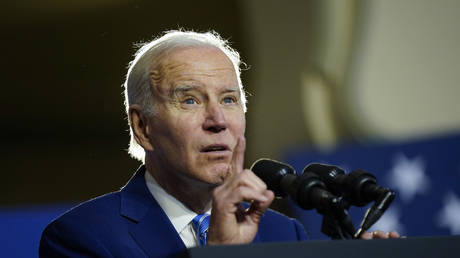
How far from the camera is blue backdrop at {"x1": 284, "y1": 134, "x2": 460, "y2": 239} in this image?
3.50 meters

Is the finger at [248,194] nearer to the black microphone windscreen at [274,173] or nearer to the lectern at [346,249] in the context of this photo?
the black microphone windscreen at [274,173]

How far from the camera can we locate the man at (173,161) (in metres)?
1.76

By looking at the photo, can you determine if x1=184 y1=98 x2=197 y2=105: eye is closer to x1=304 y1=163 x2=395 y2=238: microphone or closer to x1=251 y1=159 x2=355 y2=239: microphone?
x1=251 y1=159 x2=355 y2=239: microphone

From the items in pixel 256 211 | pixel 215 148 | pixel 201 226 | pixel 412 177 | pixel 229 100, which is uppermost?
pixel 229 100

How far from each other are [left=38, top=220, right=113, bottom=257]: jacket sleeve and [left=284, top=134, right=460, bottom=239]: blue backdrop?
186cm

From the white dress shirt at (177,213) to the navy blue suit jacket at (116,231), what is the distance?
0.03 meters

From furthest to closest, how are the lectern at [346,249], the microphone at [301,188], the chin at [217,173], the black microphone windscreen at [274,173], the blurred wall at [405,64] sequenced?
1. the blurred wall at [405,64]
2. the chin at [217,173]
3. the black microphone windscreen at [274,173]
4. the microphone at [301,188]
5. the lectern at [346,249]

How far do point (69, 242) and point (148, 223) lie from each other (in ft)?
0.71

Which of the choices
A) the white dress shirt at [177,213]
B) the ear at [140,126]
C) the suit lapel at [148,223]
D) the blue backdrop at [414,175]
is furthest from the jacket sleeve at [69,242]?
the blue backdrop at [414,175]

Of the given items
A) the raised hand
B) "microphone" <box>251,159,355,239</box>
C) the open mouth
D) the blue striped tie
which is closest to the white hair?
the open mouth

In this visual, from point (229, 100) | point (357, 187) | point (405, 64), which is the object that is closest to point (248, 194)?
point (357, 187)

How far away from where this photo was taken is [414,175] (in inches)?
140

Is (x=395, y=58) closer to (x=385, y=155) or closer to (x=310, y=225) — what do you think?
(x=385, y=155)

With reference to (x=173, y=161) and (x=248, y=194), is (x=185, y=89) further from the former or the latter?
(x=248, y=194)
